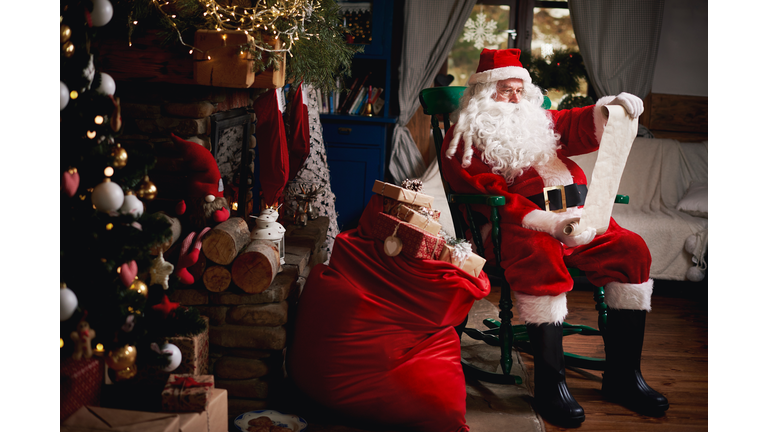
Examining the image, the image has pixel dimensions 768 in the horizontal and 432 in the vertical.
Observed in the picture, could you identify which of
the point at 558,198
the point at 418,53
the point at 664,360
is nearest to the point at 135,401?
the point at 558,198

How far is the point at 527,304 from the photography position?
202cm

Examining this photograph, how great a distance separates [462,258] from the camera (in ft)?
6.22

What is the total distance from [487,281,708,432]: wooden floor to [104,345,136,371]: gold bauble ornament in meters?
1.40

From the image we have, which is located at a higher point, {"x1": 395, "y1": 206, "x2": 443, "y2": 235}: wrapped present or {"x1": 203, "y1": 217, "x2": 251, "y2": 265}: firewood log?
{"x1": 395, "y1": 206, "x2": 443, "y2": 235}: wrapped present

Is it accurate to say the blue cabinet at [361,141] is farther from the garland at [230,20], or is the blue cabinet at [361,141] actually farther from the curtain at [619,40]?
the garland at [230,20]

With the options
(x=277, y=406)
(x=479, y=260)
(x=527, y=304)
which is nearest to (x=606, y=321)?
(x=527, y=304)

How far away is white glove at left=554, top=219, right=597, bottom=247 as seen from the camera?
1999 mm

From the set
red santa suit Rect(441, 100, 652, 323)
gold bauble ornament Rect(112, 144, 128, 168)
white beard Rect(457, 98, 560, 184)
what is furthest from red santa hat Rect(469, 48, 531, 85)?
gold bauble ornament Rect(112, 144, 128, 168)

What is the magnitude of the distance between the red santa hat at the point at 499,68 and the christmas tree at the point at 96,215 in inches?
62.6

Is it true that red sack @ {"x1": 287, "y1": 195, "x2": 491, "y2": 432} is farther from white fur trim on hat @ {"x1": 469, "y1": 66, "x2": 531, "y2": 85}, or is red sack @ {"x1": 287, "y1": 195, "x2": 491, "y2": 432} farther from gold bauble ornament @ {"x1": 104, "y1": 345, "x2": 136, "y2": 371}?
white fur trim on hat @ {"x1": 469, "y1": 66, "x2": 531, "y2": 85}

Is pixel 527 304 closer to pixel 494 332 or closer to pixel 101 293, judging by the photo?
pixel 494 332

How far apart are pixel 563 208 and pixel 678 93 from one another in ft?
9.17

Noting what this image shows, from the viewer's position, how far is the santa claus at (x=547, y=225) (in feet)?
6.62

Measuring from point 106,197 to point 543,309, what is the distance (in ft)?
4.75
